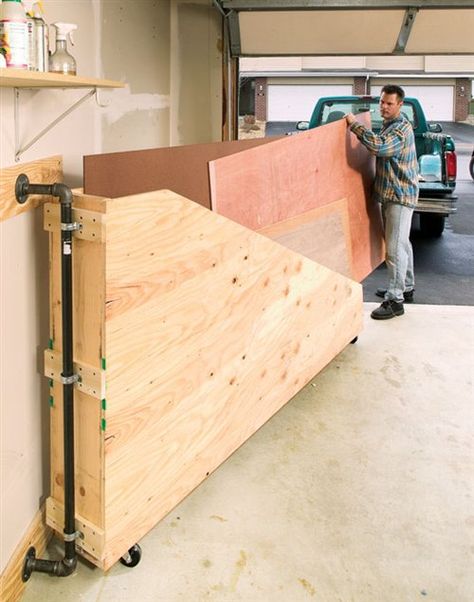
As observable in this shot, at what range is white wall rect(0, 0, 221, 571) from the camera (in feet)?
5.77

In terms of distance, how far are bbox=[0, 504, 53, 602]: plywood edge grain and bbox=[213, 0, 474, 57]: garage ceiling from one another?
3815 millimetres

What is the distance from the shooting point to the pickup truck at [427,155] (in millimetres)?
6195

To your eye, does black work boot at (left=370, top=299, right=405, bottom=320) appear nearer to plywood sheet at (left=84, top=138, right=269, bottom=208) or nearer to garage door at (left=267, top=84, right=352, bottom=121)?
plywood sheet at (left=84, top=138, right=269, bottom=208)

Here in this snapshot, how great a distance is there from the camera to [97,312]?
170 cm

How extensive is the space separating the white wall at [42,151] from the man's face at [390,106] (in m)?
1.53

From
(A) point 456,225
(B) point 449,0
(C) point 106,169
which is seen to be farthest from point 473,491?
(A) point 456,225

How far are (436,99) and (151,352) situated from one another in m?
21.2

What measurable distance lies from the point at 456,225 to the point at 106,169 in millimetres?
6927

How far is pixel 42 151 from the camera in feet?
6.30

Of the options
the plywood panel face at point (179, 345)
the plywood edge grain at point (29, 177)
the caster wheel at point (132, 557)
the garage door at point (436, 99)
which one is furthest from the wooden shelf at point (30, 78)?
the garage door at point (436, 99)

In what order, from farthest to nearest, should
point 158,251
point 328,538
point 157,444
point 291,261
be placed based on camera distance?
point 291,261 → point 328,538 → point 157,444 → point 158,251

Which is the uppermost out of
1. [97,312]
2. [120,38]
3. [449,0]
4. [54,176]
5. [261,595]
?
[449,0]

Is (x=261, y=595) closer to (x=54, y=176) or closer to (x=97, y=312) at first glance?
(x=97, y=312)

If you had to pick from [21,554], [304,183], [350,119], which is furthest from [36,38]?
[350,119]
